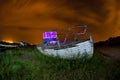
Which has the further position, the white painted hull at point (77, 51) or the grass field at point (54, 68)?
the white painted hull at point (77, 51)

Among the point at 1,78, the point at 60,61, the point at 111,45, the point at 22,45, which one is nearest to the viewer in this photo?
the point at 1,78

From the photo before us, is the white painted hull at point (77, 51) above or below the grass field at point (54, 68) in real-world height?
above

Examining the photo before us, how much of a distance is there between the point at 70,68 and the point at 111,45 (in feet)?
49.9

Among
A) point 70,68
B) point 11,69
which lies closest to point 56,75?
point 70,68

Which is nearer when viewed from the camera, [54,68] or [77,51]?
[54,68]

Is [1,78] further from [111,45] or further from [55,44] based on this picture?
[111,45]

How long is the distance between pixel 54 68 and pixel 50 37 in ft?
16.1

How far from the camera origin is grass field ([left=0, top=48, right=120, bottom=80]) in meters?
42.9

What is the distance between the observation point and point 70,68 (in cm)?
4400

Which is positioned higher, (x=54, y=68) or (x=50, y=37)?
(x=50, y=37)

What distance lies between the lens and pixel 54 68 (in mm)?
44156

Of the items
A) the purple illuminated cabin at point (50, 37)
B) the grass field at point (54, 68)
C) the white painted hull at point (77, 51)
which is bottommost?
the grass field at point (54, 68)

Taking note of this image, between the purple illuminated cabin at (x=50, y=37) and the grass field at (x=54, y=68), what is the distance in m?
2.01

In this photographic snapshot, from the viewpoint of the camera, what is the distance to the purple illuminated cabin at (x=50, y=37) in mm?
47781
